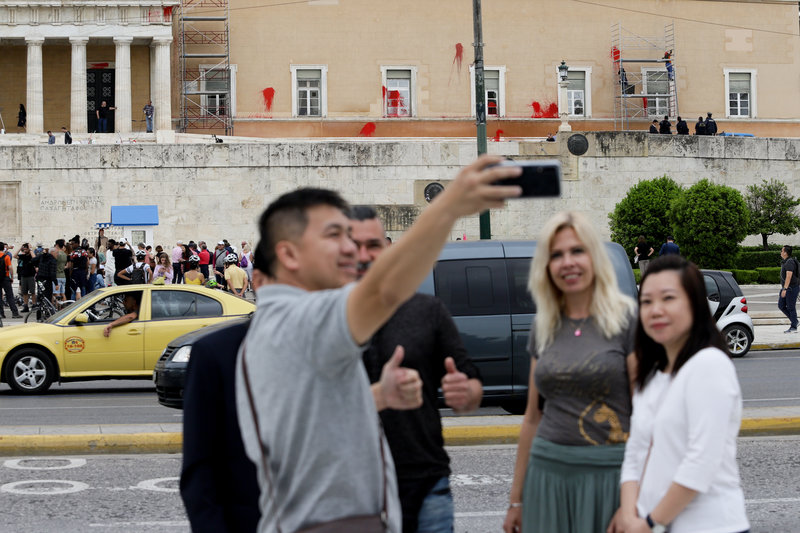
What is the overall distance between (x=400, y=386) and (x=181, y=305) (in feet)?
37.1

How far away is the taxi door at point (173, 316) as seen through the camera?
13961 millimetres

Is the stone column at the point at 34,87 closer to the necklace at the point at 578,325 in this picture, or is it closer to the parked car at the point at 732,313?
the parked car at the point at 732,313

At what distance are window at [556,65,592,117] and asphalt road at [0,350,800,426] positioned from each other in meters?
36.8

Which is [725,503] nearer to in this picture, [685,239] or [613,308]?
[613,308]

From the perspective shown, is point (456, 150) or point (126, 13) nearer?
point (456, 150)

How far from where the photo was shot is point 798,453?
29.5 ft

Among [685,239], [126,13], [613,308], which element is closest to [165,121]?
[126,13]

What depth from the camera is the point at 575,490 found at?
3.89 m

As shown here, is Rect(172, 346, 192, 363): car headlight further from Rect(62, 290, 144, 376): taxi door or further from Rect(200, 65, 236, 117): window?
Rect(200, 65, 236, 117): window

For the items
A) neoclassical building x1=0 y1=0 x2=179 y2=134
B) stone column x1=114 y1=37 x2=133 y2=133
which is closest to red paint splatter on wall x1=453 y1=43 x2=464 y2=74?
neoclassical building x1=0 y1=0 x2=179 y2=134

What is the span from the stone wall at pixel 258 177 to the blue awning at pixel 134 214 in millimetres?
239

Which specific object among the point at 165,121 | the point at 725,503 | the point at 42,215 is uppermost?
the point at 165,121

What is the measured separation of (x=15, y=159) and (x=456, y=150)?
50.2 feet

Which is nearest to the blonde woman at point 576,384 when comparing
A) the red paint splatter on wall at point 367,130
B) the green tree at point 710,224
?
the green tree at point 710,224
